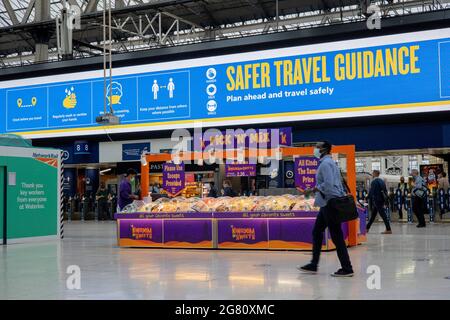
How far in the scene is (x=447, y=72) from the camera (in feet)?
53.9

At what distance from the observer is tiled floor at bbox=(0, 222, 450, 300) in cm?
598

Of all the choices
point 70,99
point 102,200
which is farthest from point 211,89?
point 102,200

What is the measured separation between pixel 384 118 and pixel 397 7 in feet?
32.7

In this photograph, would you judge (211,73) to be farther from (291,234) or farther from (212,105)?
(291,234)

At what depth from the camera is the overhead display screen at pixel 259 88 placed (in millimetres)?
16812

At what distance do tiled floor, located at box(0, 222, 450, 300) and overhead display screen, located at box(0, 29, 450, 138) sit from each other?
6.43 meters

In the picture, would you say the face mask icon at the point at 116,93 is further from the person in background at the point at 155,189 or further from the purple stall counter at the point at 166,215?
the purple stall counter at the point at 166,215

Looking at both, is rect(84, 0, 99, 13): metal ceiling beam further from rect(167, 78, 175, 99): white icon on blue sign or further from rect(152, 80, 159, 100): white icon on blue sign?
rect(167, 78, 175, 99): white icon on blue sign

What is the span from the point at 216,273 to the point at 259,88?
11.9m

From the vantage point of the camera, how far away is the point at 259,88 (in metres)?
18.8

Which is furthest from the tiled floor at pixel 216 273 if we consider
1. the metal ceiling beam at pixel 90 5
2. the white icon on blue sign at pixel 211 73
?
the metal ceiling beam at pixel 90 5

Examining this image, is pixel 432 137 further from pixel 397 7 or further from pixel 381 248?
pixel 397 7
